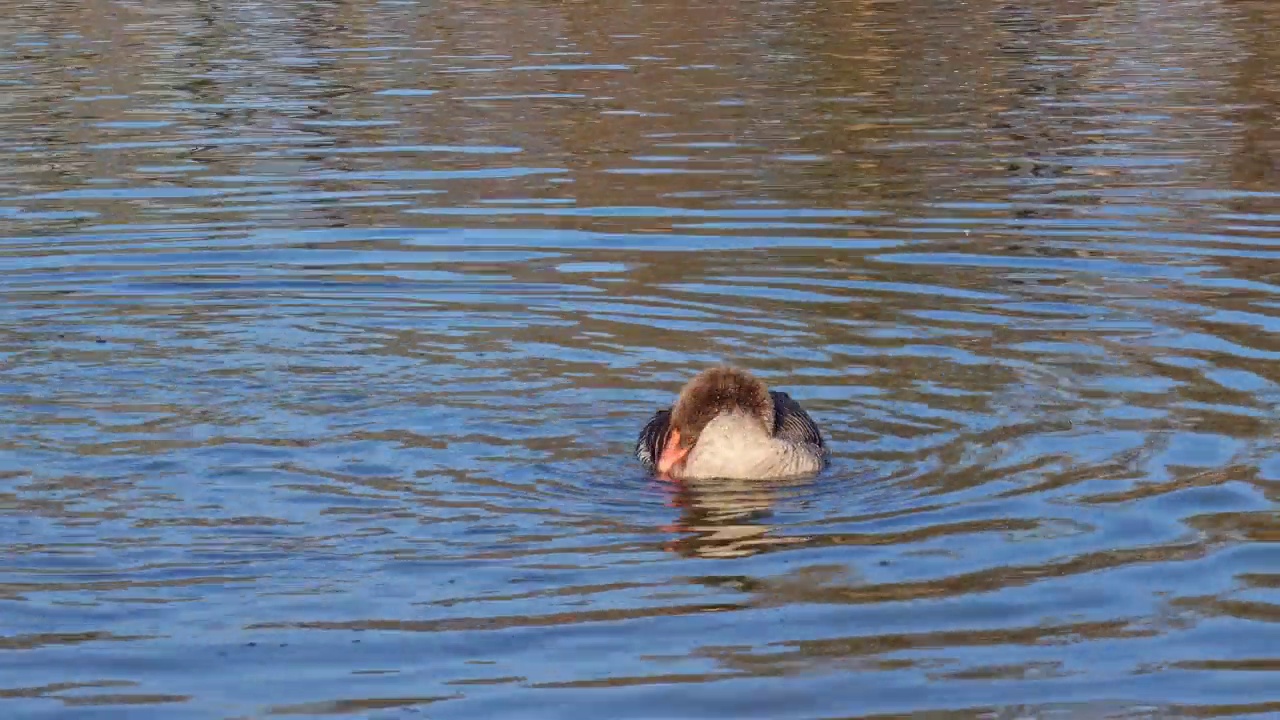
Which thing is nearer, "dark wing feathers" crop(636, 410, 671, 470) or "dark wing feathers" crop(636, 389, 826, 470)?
"dark wing feathers" crop(636, 389, 826, 470)

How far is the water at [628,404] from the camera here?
7.96 m

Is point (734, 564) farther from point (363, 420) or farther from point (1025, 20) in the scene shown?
point (1025, 20)

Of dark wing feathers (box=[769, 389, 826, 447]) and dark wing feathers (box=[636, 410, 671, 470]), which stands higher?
dark wing feathers (box=[769, 389, 826, 447])

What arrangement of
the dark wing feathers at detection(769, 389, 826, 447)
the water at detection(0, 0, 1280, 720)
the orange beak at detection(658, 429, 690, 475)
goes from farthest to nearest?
1. the orange beak at detection(658, 429, 690, 475)
2. the dark wing feathers at detection(769, 389, 826, 447)
3. the water at detection(0, 0, 1280, 720)

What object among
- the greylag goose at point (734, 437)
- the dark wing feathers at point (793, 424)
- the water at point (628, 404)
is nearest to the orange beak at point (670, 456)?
the greylag goose at point (734, 437)

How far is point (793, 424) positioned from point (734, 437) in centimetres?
32

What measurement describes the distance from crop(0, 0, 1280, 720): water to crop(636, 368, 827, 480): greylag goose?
0.17 metres

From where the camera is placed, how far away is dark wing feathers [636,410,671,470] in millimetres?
10539

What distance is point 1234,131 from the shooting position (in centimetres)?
2102

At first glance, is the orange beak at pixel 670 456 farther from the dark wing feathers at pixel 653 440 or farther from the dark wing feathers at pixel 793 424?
the dark wing feathers at pixel 793 424

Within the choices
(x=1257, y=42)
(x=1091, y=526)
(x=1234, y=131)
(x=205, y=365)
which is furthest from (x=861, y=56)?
(x=1091, y=526)

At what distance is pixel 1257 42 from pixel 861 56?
5.92 m

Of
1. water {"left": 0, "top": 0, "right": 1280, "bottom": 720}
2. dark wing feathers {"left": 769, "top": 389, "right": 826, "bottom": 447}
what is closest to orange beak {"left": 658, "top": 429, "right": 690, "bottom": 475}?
water {"left": 0, "top": 0, "right": 1280, "bottom": 720}

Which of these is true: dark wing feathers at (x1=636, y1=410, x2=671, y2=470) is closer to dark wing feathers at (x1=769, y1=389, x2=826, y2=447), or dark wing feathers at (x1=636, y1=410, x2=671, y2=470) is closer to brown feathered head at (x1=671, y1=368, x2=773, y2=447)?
brown feathered head at (x1=671, y1=368, x2=773, y2=447)
